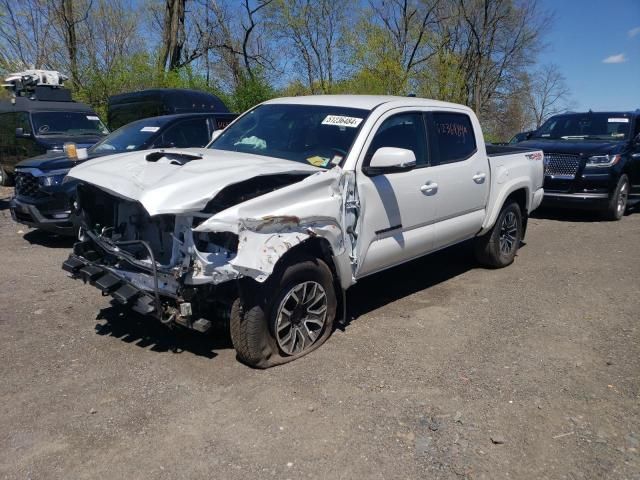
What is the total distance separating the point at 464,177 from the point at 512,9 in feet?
110

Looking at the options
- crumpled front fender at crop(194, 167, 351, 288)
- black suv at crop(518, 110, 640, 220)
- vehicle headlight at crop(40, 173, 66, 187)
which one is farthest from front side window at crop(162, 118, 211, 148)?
black suv at crop(518, 110, 640, 220)

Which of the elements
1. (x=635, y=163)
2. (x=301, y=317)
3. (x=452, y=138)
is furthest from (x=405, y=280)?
(x=635, y=163)

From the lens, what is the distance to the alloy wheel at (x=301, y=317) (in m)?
3.82

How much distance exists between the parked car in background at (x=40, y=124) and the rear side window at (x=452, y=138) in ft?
21.5

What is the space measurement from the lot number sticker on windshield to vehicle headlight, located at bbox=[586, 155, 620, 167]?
662 centimetres

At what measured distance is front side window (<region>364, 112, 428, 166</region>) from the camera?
4484 mm

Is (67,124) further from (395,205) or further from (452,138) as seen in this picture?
(395,205)

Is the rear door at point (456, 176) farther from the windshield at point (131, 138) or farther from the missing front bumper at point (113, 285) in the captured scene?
the windshield at point (131, 138)

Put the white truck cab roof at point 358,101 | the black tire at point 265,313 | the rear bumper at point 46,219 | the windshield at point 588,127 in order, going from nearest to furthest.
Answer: the black tire at point 265,313
the white truck cab roof at point 358,101
the rear bumper at point 46,219
the windshield at point 588,127

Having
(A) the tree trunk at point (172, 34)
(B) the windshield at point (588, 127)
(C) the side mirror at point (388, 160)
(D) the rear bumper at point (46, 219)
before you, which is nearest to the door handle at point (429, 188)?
(C) the side mirror at point (388, 160)

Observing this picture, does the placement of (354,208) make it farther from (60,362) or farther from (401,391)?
(60,362)

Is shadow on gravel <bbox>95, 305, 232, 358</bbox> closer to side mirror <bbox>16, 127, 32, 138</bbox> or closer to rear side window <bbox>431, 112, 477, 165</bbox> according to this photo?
rear side window <bbox>431, 112, 477, 165</bbox>

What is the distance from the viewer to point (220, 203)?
3.61m

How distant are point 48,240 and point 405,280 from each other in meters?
5.16
